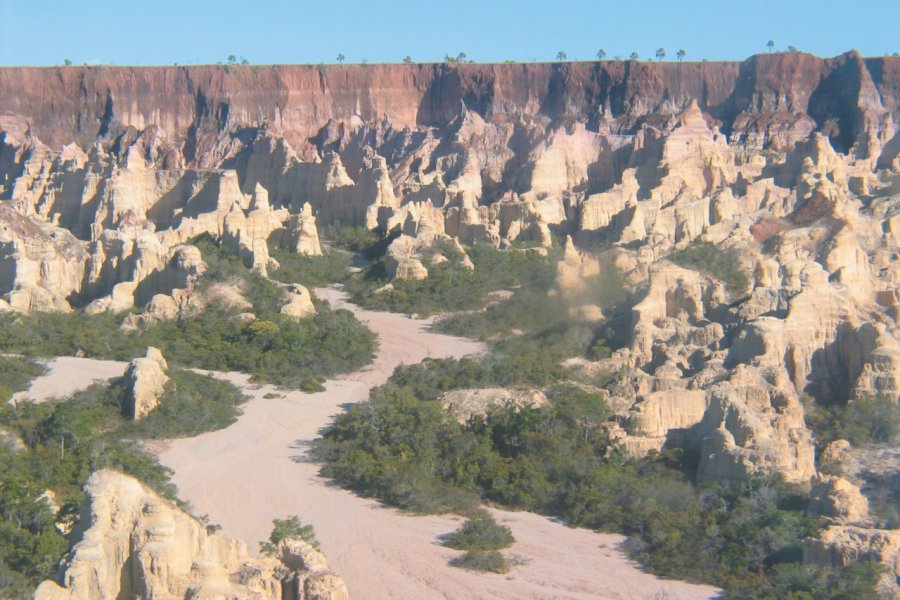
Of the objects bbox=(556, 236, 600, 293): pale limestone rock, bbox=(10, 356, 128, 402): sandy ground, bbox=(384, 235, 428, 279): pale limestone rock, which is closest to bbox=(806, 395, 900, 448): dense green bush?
bbox=(556, 236, 600, 293): pale limestone rock

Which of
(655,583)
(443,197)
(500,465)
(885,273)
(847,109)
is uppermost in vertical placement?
(847,109)

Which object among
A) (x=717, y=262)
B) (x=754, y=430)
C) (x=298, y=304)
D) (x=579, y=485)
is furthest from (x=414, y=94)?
(x=754, y=430)

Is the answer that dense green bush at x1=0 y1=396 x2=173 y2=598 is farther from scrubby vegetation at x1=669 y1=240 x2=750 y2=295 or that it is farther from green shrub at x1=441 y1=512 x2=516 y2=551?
scrubby vegetation at x1=669 y1=240 x2=750 y2=295

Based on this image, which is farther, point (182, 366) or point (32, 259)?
point (32, 259)

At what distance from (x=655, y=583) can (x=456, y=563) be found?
3137 mm

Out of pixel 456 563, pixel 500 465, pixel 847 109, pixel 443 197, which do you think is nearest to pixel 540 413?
pixel 500 465

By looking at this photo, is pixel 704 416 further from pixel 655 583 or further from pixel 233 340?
pixel 233 340

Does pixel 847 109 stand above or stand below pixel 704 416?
above

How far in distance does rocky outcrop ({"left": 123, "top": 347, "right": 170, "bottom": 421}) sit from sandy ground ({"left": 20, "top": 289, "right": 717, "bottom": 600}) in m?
1.39

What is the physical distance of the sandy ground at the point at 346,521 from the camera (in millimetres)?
19641

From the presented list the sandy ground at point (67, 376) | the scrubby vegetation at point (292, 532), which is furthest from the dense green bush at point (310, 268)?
the scrubby vegetation at point (292, 532)

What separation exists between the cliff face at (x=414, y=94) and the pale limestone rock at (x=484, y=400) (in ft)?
122

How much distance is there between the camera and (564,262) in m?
37.5

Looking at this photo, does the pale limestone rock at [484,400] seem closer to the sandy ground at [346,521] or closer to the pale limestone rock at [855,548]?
the sandy ground at [346,521]
